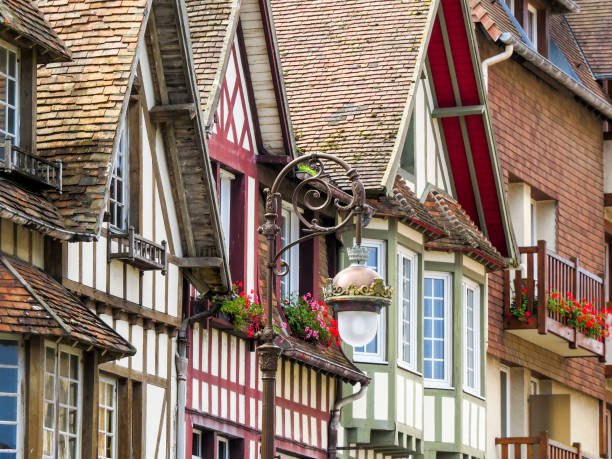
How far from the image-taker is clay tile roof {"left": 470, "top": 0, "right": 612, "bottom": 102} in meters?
37.0

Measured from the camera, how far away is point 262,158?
27469 millimetres

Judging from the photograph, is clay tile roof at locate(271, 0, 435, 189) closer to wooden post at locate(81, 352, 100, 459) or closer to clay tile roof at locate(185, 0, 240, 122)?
clay tile roof at locate(185, 0, 240, 122)

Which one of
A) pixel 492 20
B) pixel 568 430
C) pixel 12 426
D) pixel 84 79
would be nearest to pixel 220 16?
pixel 84 79

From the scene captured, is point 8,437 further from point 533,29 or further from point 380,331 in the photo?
point 533,29

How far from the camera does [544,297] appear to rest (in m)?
36.6

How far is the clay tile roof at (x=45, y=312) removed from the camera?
19.6m

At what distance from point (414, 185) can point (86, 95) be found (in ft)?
38.1

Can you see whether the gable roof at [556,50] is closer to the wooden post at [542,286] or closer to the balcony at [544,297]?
the balcony at [544,297]

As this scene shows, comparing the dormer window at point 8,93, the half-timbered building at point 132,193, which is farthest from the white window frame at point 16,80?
the half-timbered building at point 132,193

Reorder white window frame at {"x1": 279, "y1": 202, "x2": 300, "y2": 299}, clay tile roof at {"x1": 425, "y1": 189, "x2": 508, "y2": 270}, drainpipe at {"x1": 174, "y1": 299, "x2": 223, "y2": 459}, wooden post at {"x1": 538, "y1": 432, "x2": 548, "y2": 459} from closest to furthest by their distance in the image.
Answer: drainpipe at {"x1": 174, "y1": 299, "x2": 223, "y2": 459}, white window frame at {"x1": 279, "y1": 202, "x2": 300, "y2": 299}, clay tile roof at {"x1": 425, "y1": 189, "x2": 508, "y2": 270}, wooden post at {"x1": 538, "y1": 432, "x2": 548, "y2": 459}

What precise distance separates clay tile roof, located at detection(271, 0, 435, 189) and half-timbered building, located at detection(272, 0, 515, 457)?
2 cm

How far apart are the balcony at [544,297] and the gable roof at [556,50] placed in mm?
3390

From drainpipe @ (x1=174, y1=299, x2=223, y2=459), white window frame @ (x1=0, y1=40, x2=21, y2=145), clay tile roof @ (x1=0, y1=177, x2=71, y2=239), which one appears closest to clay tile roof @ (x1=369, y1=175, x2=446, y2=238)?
drainpipe @ (x1=174, y1=299, x2=223, y2=459)

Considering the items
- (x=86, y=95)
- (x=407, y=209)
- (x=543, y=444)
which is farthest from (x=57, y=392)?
(x=543, y=444)
